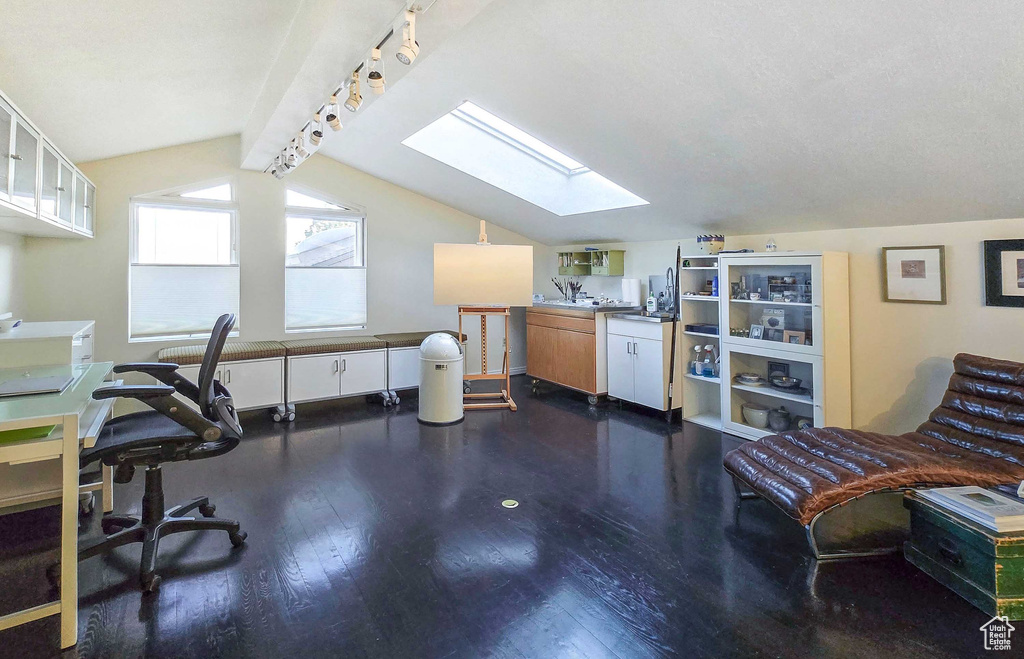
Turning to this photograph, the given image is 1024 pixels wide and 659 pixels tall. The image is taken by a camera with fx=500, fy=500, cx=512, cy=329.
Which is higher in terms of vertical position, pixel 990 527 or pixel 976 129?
pixel 976 129

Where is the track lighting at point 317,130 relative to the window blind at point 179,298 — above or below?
above

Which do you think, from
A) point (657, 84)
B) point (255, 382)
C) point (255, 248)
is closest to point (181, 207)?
point (255, 248)

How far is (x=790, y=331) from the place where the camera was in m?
3.84

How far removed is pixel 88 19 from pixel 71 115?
4.33 feet

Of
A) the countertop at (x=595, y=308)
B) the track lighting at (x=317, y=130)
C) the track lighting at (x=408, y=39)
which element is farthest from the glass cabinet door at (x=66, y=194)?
the countertop at (x=595, y=308)

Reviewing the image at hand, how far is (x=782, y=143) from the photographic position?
9.59 ft

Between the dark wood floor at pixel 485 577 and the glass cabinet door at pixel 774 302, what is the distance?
3.90ft

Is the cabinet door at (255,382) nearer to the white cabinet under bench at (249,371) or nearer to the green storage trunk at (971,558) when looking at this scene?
the white cabinet under bench at (249,371)

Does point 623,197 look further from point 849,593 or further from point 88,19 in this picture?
point 88,19

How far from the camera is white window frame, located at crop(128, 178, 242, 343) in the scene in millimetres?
4539

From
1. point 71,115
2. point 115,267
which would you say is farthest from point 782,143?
point 115,267

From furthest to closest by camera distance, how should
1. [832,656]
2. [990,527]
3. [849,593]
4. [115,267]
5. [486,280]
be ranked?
[486,280], [115,267], [849,593], [990,527], [832,656]

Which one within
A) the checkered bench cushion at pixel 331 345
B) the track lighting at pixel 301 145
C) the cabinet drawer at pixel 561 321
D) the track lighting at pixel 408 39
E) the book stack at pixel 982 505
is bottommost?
the book stack at pixel 982 505

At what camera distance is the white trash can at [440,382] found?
4504 mm
